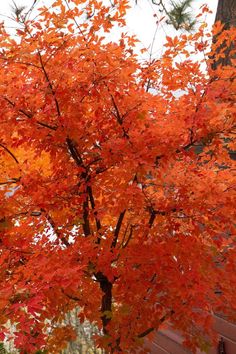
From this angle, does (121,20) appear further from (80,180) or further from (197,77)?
(80,180)

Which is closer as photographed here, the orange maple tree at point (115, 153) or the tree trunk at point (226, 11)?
the orange maple tree at point (115, 153)

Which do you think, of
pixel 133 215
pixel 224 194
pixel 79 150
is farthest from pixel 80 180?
pixel 224 194

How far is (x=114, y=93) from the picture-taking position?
131 inches

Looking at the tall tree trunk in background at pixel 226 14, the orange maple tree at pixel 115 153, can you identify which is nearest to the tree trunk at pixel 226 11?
the tall tree trunk in background at pixel 226 14

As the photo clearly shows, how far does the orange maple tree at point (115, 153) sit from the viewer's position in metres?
2.97

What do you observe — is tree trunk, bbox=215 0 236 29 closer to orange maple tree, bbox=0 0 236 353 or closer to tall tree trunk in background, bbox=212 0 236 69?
tall tree trunk in background, bbox=212 0 236 69

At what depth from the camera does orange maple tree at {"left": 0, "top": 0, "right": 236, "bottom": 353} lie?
9.75 feet

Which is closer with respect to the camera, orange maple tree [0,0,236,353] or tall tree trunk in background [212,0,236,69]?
orange maple tree [0,0,236,353]

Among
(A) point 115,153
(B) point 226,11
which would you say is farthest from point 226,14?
(A) point 115,153

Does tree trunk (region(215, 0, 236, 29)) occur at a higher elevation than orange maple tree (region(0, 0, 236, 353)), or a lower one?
higher

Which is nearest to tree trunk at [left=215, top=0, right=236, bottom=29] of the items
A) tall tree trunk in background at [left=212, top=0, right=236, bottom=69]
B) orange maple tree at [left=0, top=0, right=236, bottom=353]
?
tall tree trunk in background at [left=212, top=0, right=236, bottom=69]

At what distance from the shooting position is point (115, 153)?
3258 mm

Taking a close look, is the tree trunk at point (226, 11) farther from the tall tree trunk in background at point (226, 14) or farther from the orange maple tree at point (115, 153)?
the orange maple tree at point (115, 153)

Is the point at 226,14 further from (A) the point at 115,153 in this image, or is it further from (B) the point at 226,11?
(A) the point at 115,153
